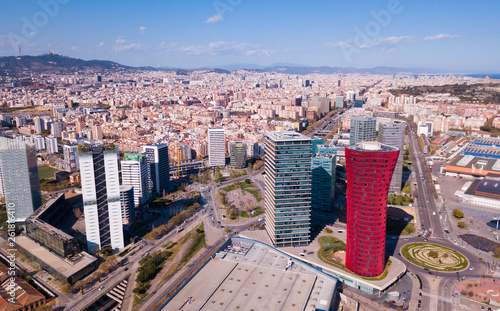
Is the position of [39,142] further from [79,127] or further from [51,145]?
[79,127]

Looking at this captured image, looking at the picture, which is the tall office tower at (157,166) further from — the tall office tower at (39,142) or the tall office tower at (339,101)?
the tall office tower at (339,101)

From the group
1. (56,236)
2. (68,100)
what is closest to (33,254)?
(56,236)

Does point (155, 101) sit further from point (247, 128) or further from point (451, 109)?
point (451, 109)

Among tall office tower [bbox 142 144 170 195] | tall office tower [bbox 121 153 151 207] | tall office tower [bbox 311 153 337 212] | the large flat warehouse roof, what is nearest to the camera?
the large flat warehouse roof

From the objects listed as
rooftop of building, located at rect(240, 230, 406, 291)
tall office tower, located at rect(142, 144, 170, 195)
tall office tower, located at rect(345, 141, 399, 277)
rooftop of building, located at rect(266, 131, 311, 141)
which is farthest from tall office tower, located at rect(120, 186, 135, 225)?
tall office tower, located at rect(345, 141, 399, 277)

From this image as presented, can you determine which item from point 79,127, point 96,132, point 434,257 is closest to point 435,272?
point 434,257

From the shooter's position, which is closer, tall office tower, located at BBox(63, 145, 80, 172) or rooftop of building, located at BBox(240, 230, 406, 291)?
rooftop of building, located at BBox(240, 230, 406, 291)

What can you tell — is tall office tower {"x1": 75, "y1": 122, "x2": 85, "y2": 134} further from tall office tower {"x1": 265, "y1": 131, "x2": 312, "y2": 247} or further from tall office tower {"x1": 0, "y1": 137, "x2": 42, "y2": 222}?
tall office tower {"x1": 265, "y1": 131, "x2": 312, "y2": 247}
